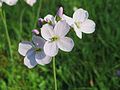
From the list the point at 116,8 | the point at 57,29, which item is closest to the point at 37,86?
the point at 116,8

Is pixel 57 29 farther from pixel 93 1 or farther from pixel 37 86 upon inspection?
pixel 93 1

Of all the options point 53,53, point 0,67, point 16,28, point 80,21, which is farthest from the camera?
point 16,28

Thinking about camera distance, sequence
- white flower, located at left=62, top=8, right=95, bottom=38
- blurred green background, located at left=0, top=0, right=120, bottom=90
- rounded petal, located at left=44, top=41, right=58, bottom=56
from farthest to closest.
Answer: blurred green background, located at left=0, top=0, right=120, bottom=90 → white flower, located at left=62, top=8, right=95, bottom=38 → rounded petal, located at left=44, top=41, right=58, bottom=56

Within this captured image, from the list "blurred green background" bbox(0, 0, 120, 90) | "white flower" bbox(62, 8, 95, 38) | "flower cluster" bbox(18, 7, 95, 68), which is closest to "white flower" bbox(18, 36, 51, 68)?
"flower cluster" bbox(18, 7, 95, 68)

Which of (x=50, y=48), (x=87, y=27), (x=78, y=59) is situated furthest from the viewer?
(x=78, y=59)

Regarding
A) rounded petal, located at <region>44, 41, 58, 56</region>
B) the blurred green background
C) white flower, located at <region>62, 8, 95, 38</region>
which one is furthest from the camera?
the blurred green background

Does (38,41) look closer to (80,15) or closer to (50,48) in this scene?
(50,48)

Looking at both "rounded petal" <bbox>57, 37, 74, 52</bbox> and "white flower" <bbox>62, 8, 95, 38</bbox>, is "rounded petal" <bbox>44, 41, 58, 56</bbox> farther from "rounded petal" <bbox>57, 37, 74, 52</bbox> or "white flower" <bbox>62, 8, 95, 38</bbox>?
"white flower" <bbox>62, 8, 95, 38</bbox>

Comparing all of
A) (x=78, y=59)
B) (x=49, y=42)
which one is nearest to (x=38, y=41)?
(x=49, y=42)
